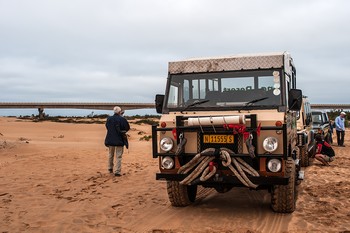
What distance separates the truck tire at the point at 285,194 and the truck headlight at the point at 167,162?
174 cm

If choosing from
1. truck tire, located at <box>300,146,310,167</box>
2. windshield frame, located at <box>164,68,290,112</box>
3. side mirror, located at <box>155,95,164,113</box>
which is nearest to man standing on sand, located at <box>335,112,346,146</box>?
truck tire, located at <box>300,146,310,167</box>

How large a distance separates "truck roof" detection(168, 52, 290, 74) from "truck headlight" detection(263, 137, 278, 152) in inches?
57.4

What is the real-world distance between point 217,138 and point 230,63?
155 cm

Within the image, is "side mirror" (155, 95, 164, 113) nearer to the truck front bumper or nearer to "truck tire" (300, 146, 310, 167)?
the truck front bumper

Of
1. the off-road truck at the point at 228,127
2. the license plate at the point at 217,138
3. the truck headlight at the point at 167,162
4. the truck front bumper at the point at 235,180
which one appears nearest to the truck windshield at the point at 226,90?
the off-road truck at the point at 228,127

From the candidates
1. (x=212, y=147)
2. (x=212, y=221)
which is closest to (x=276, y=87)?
(x=212, y=147)

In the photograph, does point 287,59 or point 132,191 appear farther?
point 132,191

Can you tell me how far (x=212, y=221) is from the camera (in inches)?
260

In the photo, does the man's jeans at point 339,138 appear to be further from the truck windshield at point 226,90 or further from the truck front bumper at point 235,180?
the truck front bumper at point 235,180

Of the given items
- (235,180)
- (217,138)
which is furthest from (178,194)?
(217,138)

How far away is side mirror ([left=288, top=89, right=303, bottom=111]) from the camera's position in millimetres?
6664

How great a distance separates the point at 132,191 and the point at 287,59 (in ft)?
14.8

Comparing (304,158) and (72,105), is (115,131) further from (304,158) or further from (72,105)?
(72,105)

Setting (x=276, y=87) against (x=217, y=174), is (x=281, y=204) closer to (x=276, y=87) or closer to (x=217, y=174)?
(x=217, y=174)
